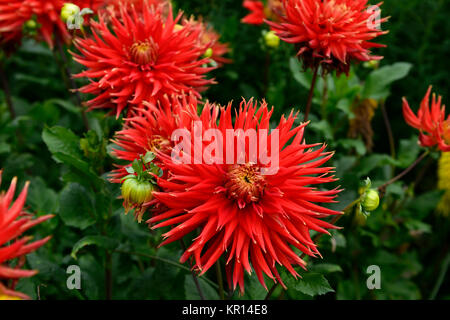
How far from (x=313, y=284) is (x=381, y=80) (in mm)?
1143

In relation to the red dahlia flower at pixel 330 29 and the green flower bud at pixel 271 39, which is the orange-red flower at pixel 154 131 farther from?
the green flower bud at pixel 271 39

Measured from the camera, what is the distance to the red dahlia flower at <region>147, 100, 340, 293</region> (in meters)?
0.98

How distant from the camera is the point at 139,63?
1336mm

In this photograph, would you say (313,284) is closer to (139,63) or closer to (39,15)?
(139,63)

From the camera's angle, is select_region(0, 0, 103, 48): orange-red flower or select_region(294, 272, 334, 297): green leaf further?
select_region(0, 0, 103, 48): orange-red flower

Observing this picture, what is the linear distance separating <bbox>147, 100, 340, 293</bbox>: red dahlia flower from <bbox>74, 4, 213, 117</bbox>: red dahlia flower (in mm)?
325

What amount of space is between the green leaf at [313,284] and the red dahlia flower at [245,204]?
6.4 inches

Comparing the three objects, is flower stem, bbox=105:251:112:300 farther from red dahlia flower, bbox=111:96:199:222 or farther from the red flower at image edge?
the red flower at image edge

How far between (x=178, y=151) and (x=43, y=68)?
1.92m

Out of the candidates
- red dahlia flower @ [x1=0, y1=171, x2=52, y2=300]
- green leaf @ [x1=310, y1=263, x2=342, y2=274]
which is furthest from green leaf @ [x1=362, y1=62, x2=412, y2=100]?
red dahlia flower @ [x1=0, y1=171, x2=52, y2=300]

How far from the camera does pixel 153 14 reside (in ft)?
4.55

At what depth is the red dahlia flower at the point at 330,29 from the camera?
4.30 ft

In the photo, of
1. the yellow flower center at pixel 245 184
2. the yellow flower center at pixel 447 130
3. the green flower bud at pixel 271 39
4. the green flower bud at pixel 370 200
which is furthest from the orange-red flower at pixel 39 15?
the yellow flower center at pixel 447 130
